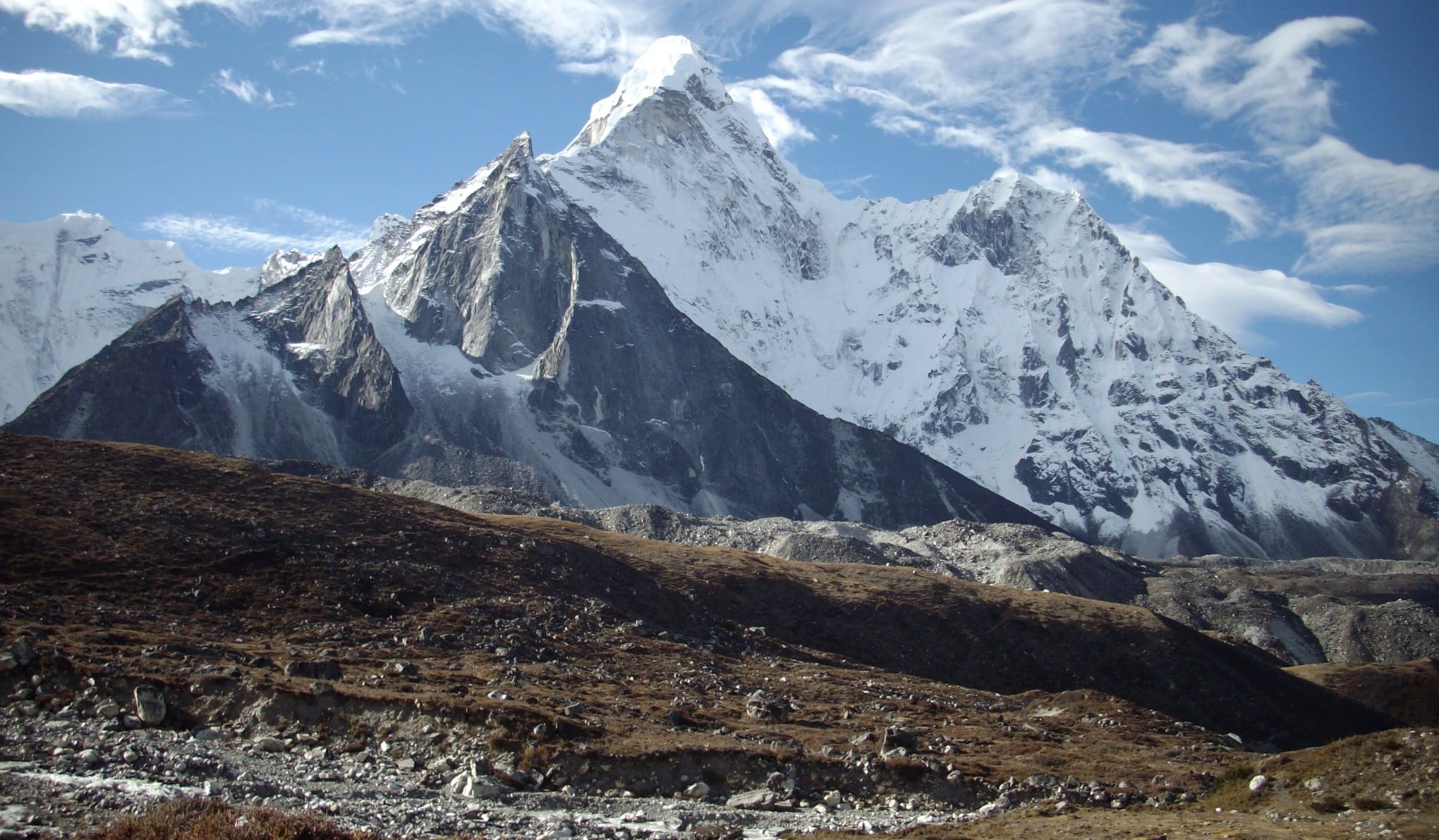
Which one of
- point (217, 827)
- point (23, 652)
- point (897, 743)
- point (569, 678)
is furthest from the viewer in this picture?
point (569, 678)

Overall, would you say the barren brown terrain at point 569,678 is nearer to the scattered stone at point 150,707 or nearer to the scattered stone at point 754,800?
the scattered stone at point 754,800

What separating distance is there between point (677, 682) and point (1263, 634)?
504ft

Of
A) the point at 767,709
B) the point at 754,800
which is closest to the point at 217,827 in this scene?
the point at 754,800

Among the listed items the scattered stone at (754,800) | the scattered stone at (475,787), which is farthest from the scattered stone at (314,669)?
the scattered stone at (754,800)

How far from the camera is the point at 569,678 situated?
57.1 metres

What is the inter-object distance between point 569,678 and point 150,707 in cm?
2159

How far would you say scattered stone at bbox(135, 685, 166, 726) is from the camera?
3906 cm

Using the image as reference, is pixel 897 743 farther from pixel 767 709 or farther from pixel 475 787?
pixel 475 787

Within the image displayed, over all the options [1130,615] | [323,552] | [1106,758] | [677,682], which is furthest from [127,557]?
[1130,615]

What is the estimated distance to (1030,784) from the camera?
45812mm

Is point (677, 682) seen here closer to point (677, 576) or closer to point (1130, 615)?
point (677, 576)

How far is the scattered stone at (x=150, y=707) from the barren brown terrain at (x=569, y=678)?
31cm

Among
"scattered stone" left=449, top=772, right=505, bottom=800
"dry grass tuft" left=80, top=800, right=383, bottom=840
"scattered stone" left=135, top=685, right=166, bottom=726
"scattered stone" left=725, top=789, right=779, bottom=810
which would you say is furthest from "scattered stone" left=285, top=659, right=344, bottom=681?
"dry grass tuft" left=80, top=800, right=383, bottom=840

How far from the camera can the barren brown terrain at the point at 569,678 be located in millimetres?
37844
